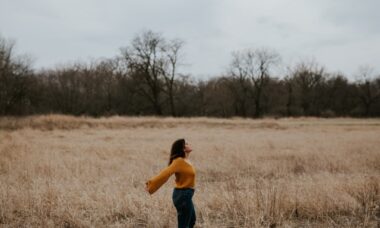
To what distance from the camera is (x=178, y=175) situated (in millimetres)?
5242

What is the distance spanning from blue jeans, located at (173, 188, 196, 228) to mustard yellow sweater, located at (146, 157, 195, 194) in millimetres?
75

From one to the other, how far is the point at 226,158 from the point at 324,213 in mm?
7827

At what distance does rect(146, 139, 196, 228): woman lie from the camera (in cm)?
518

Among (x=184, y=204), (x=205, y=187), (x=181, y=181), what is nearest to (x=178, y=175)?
(x=181, y=181)

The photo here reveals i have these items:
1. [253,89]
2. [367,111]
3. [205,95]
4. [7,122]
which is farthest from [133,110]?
[367,111]

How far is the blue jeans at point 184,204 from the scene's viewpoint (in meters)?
5.18

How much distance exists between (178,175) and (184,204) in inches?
14.5

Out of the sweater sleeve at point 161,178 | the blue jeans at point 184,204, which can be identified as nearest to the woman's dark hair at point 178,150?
the sweater sleeve at point 161,178

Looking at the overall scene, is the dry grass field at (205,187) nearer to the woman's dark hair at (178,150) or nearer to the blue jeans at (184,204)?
the blue jeans at (184,204)

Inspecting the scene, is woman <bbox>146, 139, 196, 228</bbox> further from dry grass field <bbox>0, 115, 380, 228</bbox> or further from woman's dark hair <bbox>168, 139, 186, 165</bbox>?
dry grass field <bbox>0, 115, 380, 228</bbox>

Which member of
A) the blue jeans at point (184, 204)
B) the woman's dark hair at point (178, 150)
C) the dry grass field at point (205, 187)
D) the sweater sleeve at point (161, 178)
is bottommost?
the dry grass field at point (205, 187)

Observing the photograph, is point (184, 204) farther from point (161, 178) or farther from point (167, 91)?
point (167, 91)

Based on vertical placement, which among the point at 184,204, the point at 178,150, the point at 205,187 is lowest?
the point at 205,187

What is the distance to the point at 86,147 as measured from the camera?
1792 centimetres
